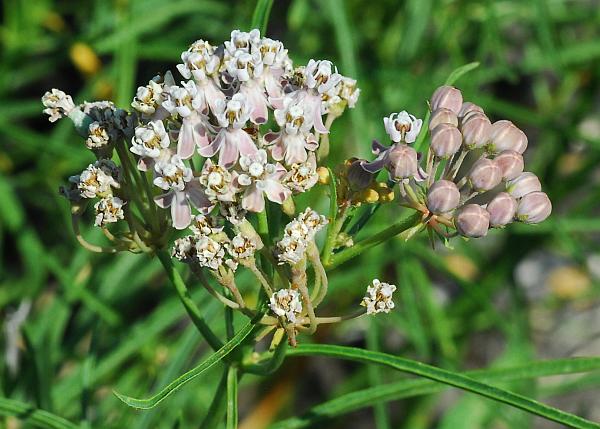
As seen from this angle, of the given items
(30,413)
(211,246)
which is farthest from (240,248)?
(30,413)

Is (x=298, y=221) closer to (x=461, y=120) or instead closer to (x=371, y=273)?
(x=461, y=120)

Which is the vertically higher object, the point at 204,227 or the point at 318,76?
the point at 318,76

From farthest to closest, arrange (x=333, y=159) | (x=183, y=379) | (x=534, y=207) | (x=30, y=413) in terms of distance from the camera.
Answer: (x=333, y=159) → (x=30, y=413) → (x=534, y=207) → (x=183, y=379)

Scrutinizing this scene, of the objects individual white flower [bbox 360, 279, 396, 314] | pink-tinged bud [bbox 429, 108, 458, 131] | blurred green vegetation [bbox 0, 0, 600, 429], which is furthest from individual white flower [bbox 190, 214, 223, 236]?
blurred green vegetation [bbox 0, 0, 600, 429]

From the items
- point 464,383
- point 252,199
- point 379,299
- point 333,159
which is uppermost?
point 333,159

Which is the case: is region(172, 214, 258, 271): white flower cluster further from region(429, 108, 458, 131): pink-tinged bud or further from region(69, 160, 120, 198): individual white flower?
region(429, 108, 458, 131): pink-tinged bud

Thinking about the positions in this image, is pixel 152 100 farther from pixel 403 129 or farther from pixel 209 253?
pixel 403 129

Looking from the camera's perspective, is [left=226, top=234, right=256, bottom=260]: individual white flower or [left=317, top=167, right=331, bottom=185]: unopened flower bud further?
[left=317, top=167, right=331, bottom=185]: unopened flower bud
